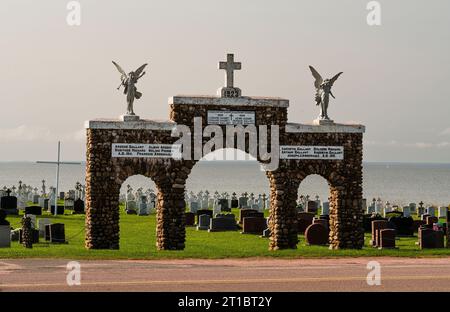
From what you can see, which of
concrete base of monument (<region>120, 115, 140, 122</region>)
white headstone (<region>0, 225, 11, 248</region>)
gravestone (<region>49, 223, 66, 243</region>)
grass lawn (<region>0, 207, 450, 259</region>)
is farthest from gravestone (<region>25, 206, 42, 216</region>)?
concrete base of monument (<region>120, 115, 140, 122</region>)

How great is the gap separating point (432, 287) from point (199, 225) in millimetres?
20774

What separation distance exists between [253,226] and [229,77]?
10080mm

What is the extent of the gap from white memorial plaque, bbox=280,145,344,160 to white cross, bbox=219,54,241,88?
323 cm

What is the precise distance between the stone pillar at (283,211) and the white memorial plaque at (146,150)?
400cm

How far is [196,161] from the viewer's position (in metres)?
29.5

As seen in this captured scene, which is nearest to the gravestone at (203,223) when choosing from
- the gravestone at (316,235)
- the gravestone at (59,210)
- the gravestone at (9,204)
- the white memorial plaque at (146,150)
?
the gravestone at (316,235)

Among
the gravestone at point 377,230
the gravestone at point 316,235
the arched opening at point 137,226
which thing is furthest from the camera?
the arched opening at point 137,226

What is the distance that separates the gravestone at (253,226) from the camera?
3719cm

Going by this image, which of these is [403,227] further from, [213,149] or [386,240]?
[213,149]

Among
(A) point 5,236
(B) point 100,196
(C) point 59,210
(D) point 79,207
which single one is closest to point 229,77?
(B) point 100,196

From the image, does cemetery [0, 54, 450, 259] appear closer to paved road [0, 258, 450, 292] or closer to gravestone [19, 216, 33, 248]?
gravestone [19, 216, 33, 248]

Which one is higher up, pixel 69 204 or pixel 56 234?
pixel 69 204

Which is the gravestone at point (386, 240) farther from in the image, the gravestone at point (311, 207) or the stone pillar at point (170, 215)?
the gravestone at point (311, 207)
